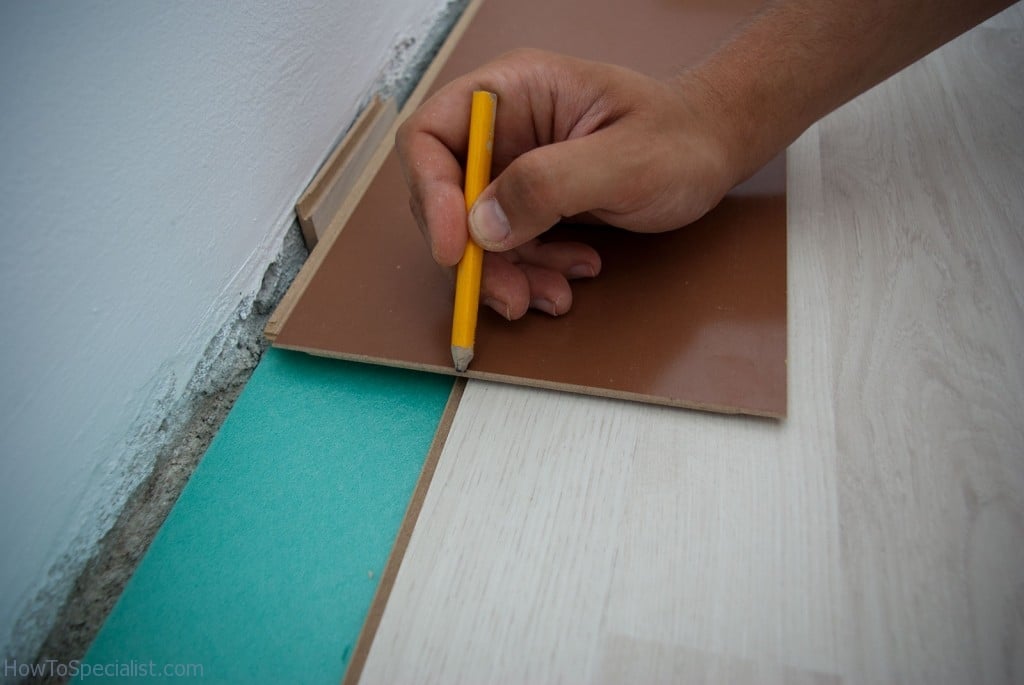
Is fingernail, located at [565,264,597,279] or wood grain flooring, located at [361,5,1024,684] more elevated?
fingernail, located at [565,264,597,279]

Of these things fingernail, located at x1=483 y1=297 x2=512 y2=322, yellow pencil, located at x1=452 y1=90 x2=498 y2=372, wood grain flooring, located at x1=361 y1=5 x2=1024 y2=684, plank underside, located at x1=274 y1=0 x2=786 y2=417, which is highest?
yellow pencil, located at x1=452 y1=90 x2=498 y2=372

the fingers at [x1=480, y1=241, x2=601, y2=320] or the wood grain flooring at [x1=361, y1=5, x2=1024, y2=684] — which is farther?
the fingers at [x1=480, y1=241, x2=601, y2=320]

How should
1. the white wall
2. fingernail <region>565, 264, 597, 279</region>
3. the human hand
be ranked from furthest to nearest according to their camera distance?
fingernail <region>565, 264, 597, 279</region>
the human hand
the white wall

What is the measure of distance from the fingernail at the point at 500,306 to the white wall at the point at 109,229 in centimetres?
29

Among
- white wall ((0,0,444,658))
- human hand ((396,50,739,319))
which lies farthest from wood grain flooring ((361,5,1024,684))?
white wall ((0,0,444,658))

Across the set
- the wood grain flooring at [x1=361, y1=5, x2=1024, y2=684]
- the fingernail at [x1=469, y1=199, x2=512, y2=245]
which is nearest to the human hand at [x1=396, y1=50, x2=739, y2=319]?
the fingernail at [x1=469, y1=199, x2=512, y2=245]

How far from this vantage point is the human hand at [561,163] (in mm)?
626

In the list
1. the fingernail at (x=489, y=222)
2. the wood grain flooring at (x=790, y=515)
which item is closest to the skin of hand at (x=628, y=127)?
the fingernail at (x=489, y=222)

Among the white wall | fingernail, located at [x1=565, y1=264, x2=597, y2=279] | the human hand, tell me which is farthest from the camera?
fingernail, located at [x1=565, y1=264, x2=597, y2=279]

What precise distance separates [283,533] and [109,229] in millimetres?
303

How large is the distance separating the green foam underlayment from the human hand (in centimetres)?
16

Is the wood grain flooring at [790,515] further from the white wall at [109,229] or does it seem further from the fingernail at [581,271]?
the white wall at [109,229]

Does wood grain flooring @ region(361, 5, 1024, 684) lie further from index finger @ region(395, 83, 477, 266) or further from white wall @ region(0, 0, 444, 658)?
white wall @ region(0, 0, 444, 658)

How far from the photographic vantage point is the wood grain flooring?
0.52m
